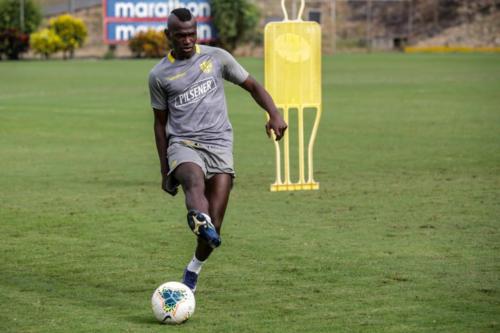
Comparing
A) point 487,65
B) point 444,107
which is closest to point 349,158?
point 444,107

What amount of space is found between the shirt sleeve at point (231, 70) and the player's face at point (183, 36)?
11.1 inches

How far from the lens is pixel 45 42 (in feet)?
232

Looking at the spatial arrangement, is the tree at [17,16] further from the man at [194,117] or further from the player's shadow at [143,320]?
the player's shadow at [143,320]

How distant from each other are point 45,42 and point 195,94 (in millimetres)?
63119

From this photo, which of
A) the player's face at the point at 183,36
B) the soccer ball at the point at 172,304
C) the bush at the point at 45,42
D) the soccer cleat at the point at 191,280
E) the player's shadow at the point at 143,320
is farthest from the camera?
the bush at the point at 45,42

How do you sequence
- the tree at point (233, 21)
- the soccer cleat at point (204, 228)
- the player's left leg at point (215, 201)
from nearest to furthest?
the soccer cleat at point (204, 228) < the player's left leg at point (215, 201) < the tree at point (233, 21)

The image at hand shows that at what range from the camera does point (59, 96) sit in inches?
1432

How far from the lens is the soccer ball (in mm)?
8422

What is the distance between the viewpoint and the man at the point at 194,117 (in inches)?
349

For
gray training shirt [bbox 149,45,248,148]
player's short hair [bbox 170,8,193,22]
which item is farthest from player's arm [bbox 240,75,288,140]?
player's short hair [bbox 170,8,193,22]

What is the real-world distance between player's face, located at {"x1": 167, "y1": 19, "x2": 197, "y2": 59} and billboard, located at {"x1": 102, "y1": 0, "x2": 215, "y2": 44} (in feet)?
203

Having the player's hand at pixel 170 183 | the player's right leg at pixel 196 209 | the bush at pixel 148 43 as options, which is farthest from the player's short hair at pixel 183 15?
the bush at pixel 148 43

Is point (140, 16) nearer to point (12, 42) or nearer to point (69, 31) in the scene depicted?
point (69, 31)

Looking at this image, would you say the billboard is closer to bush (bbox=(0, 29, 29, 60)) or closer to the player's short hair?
bush (bbox=(0, 29, 29, 60))
